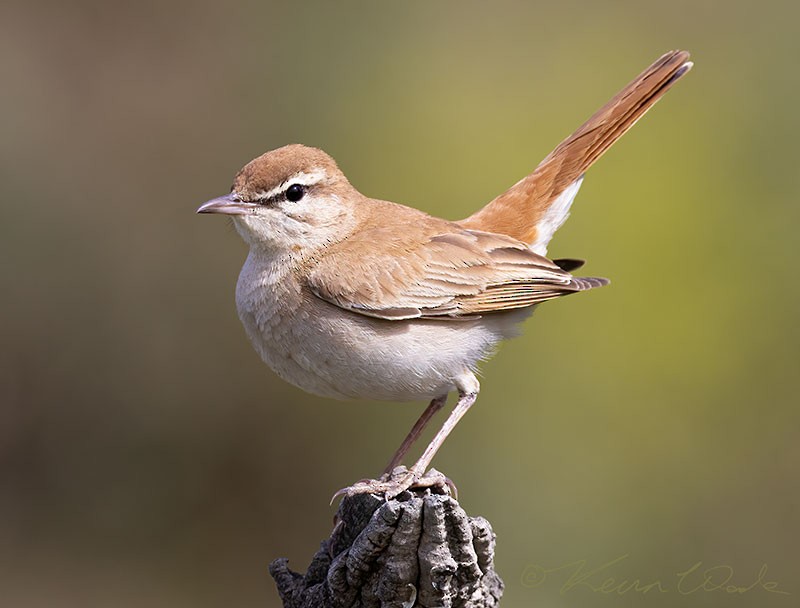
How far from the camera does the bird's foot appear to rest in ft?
14.0

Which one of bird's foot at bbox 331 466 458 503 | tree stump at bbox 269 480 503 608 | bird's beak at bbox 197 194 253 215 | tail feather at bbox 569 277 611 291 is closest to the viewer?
tree stump at bbox 269 480 503 608

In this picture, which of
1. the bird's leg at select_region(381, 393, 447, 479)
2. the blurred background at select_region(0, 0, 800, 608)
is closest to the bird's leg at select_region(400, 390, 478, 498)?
the bird's leg at select_region(381, 393, 447, 479)

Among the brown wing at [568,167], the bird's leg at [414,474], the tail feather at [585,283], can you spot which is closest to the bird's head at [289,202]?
the brown wing at [568,167]

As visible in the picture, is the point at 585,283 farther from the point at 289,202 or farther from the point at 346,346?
the point at 289,202

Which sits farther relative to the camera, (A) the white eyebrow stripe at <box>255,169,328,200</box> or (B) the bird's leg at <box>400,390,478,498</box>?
(A) the white eyebrow stripe at <box>255,169,328,200</box>

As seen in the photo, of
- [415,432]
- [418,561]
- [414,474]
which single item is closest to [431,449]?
[414,474]

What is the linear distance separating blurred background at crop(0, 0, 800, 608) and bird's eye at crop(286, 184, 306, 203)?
6.45 feet

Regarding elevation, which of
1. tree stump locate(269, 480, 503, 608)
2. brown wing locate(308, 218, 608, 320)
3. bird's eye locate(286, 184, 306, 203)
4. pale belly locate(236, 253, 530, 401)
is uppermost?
bird's eye locate(286, 184, 306, 203)

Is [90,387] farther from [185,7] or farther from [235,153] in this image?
[185,7]

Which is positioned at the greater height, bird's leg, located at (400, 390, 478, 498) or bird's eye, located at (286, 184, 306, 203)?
bird's eye, located at (286, 184, 306, 203)

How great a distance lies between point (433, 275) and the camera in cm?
509

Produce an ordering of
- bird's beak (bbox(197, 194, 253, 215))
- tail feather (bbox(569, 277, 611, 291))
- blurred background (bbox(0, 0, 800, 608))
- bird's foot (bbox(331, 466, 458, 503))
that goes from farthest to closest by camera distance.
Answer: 1. blurred background (bbox(0, 0, 800, 608))
2. tail feather (bbox(569, 277, 611, 291))
3. bird's beak (bbox(197, 194, 253, 215))
4. bird's foot (bbox(331, 466, 458, 503))

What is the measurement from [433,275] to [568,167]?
1.20 meters

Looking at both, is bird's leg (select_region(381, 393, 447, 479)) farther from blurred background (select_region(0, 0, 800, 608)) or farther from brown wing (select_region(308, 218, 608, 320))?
blurred background (select_region(0, 0, 800, 608))
